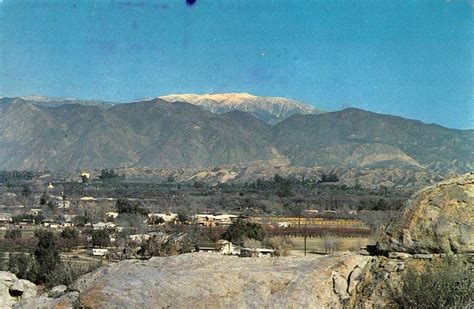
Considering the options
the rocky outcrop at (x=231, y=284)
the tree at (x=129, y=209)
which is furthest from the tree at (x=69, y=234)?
the rocky outcrop at (x=231, y=284)

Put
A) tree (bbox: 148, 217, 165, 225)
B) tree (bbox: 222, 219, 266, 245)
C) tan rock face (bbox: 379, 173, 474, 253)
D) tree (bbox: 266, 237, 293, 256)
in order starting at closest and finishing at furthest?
tan rock face (bbox: 379, 173, 474, 253), tree (bbox: 266, 237, 293, 256), tree (bbox: 222, 219, 266, 245), tree (bbox: 148, 217, 165, 225)

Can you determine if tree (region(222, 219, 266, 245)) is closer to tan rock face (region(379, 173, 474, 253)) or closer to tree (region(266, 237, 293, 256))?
tree (region(266, 237, 293, 256))

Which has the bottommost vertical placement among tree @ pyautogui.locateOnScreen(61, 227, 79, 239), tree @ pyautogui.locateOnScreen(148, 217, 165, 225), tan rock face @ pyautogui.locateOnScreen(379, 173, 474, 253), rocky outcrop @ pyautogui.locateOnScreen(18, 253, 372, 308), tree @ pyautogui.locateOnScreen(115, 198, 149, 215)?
tree @ pyautogui.locateOnScreen(61, 227, 79, 239)

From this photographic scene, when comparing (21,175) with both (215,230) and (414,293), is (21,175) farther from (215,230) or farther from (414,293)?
(414,293)

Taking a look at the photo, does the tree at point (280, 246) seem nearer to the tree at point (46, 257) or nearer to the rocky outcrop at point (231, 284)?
the tree at point (46, 257)

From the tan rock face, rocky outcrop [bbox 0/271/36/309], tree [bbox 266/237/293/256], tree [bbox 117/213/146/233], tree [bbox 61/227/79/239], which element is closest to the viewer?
the tan rock face

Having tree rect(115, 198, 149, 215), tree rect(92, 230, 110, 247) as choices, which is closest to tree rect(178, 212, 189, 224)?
tree rect(115, 198, 149, 215)

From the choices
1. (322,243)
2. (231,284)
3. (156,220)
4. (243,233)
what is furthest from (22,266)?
(231,284)

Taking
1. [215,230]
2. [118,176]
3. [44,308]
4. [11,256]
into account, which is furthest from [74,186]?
[44,308]
